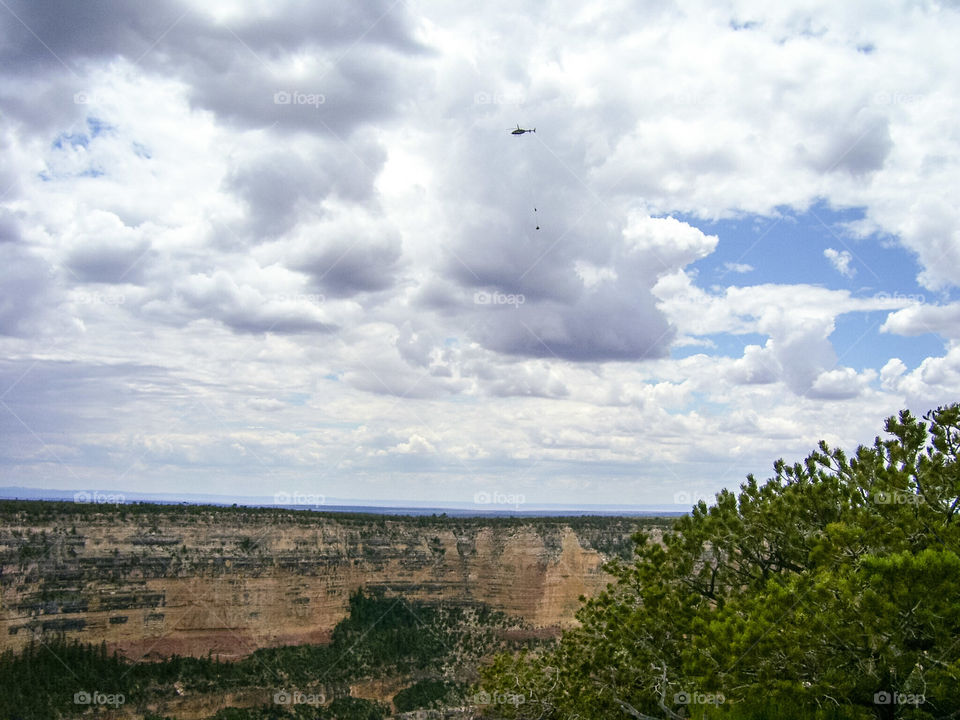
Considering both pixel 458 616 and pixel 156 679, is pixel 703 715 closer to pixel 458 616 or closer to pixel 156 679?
pixel 156 679

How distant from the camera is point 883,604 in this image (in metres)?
13.3

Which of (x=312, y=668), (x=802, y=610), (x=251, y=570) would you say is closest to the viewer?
(x=802, y=610)

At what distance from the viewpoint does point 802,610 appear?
1514cm

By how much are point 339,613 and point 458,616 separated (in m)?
14.2

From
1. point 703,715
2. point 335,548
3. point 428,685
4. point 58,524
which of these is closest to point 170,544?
point 58,524

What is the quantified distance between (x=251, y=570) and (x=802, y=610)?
204 feet

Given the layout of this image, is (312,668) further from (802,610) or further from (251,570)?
(802,610)

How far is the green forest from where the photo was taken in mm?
13766

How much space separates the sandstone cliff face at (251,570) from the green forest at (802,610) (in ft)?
148

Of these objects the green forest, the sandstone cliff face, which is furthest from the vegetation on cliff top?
the green forest

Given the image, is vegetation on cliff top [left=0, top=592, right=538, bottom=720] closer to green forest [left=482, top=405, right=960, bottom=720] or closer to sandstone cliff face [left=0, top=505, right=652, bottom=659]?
sandstone cliff face [left=0, top=505, right=652, bottom=659]

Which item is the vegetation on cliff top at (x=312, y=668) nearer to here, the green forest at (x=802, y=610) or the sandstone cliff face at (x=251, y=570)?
the sandstone cliff face at (x=251, y=570)

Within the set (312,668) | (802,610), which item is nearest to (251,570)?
(312,668)

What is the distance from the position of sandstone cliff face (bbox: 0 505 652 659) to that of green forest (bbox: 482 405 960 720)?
4512 centimetres
